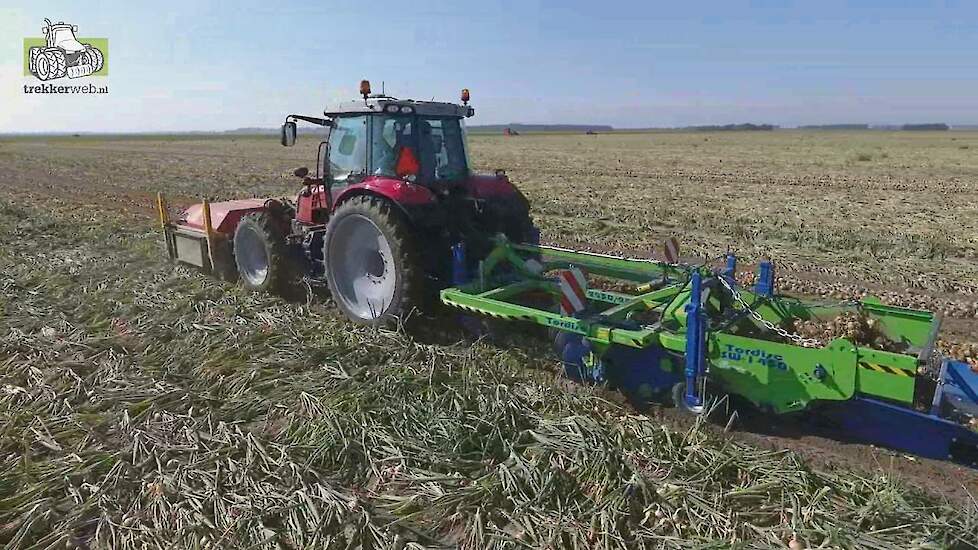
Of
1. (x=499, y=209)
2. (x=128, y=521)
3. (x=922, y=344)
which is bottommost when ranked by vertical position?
(x=128, y=521)

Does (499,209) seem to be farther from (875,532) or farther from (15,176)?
(15,176)

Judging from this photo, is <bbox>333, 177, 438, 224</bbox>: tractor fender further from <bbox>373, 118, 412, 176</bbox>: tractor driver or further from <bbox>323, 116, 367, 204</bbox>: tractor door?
<bbox>323, 116, 367, 204</bbox>: tractor door

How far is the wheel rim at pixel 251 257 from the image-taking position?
297 inches

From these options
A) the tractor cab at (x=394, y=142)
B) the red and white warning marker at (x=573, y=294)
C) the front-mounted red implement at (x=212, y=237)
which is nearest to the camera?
the red and white warning marker at (x=573, y=294)

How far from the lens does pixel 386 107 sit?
244 inches

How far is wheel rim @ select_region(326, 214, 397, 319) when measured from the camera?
6145mm

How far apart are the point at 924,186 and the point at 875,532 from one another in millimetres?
19289

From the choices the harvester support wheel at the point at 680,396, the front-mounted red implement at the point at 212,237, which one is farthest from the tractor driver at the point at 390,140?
the harvester support wheel at the point at 680,396

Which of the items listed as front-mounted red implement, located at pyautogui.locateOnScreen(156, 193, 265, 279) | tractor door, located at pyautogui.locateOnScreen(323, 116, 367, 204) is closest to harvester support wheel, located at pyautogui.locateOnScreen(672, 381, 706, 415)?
tractor door, located at pyautogui.locateOnScreen(323, 116, 367, 204)

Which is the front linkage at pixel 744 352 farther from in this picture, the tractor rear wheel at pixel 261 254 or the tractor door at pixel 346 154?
the tractor rear wheel at pixel 261 254

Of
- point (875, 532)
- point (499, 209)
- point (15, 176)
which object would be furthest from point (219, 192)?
point (875, 532)

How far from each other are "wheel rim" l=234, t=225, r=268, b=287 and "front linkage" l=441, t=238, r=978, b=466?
Answer: 284cm

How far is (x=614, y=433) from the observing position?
4.05 meters

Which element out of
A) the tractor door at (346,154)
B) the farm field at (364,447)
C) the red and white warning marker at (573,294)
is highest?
the tractor door at (346,154)
